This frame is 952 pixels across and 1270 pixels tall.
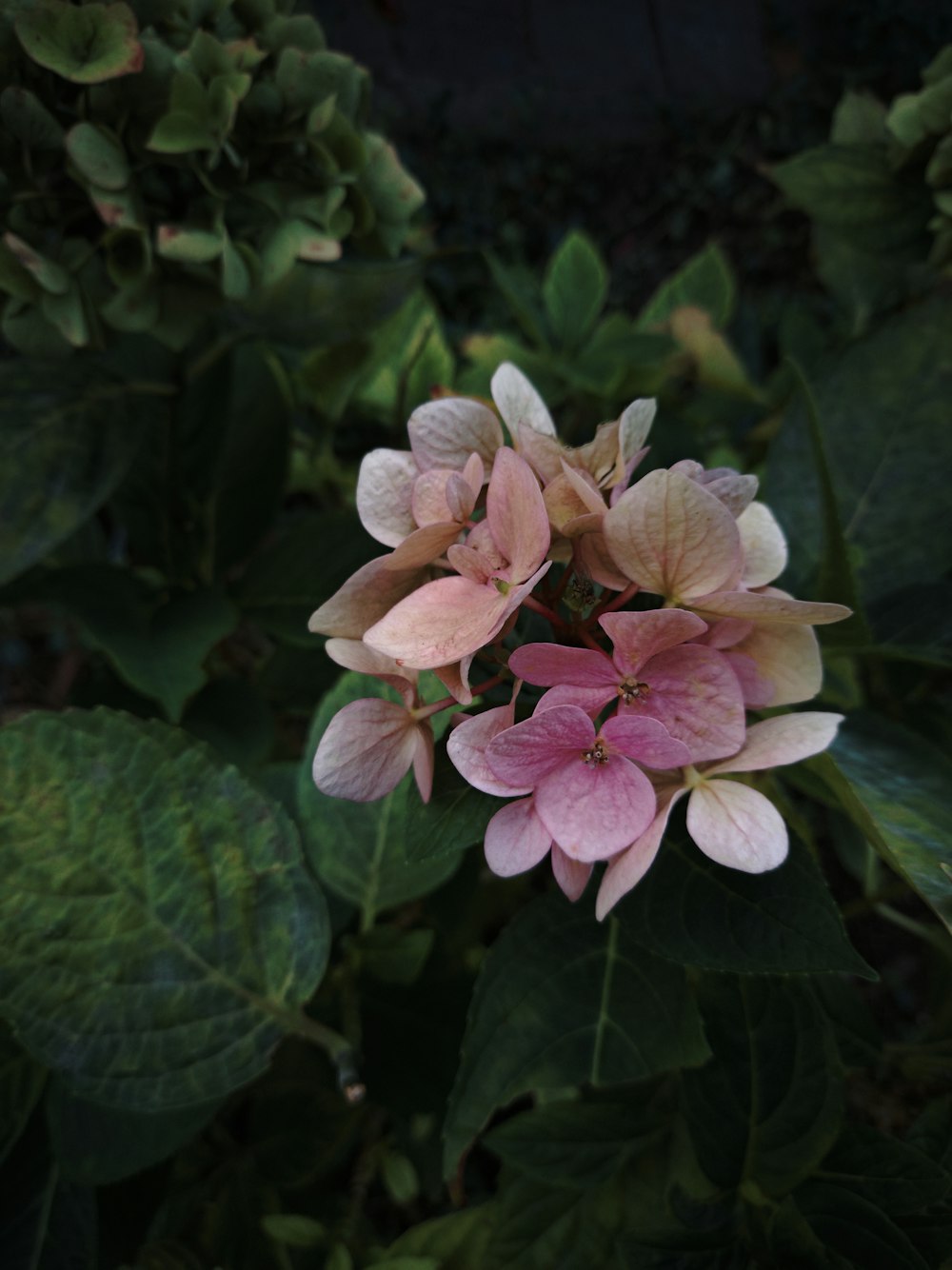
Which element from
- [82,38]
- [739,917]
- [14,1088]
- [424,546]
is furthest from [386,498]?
[14,1088]

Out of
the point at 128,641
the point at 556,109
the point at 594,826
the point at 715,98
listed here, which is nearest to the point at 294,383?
the point at 128,641

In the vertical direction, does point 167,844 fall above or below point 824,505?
below

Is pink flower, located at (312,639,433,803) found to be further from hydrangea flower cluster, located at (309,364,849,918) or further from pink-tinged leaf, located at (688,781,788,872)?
pink-tinged leaf, located at (688,781,788,872)

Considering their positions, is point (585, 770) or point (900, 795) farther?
point (900, 795)

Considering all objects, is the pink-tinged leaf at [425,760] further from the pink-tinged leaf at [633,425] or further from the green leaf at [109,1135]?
the green leaf at [109,1135]

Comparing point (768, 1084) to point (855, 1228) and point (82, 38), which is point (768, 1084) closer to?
point (855, 1228)

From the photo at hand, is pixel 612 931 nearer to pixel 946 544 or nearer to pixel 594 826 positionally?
pixel 594 826
